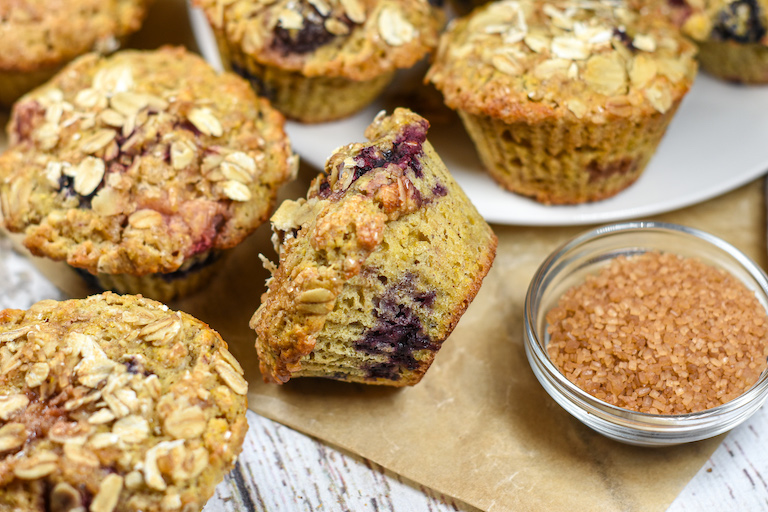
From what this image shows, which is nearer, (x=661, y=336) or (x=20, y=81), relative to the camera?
(x=661, y=336)

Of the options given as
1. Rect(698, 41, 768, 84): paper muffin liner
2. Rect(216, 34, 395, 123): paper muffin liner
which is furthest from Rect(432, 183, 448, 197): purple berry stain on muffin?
Rect(698, 41, 768, 84): paper muffin liner

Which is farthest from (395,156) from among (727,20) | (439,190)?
(727,20)

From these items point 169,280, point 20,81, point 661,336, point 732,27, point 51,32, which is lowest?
point 661,336

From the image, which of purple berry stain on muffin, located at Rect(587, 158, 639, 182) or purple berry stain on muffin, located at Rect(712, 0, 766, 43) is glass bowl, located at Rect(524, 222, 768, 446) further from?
purple berry stain on muffin, located at Rect(712, 0, 766, 43)

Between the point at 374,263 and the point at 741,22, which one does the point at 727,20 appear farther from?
the point at 374,263

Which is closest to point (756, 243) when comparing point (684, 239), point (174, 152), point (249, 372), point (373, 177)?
point (684, 239)

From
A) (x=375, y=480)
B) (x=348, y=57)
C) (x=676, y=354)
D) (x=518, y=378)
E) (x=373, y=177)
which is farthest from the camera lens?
(x=348, y=57)

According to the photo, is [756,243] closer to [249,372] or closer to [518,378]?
[518,378]
